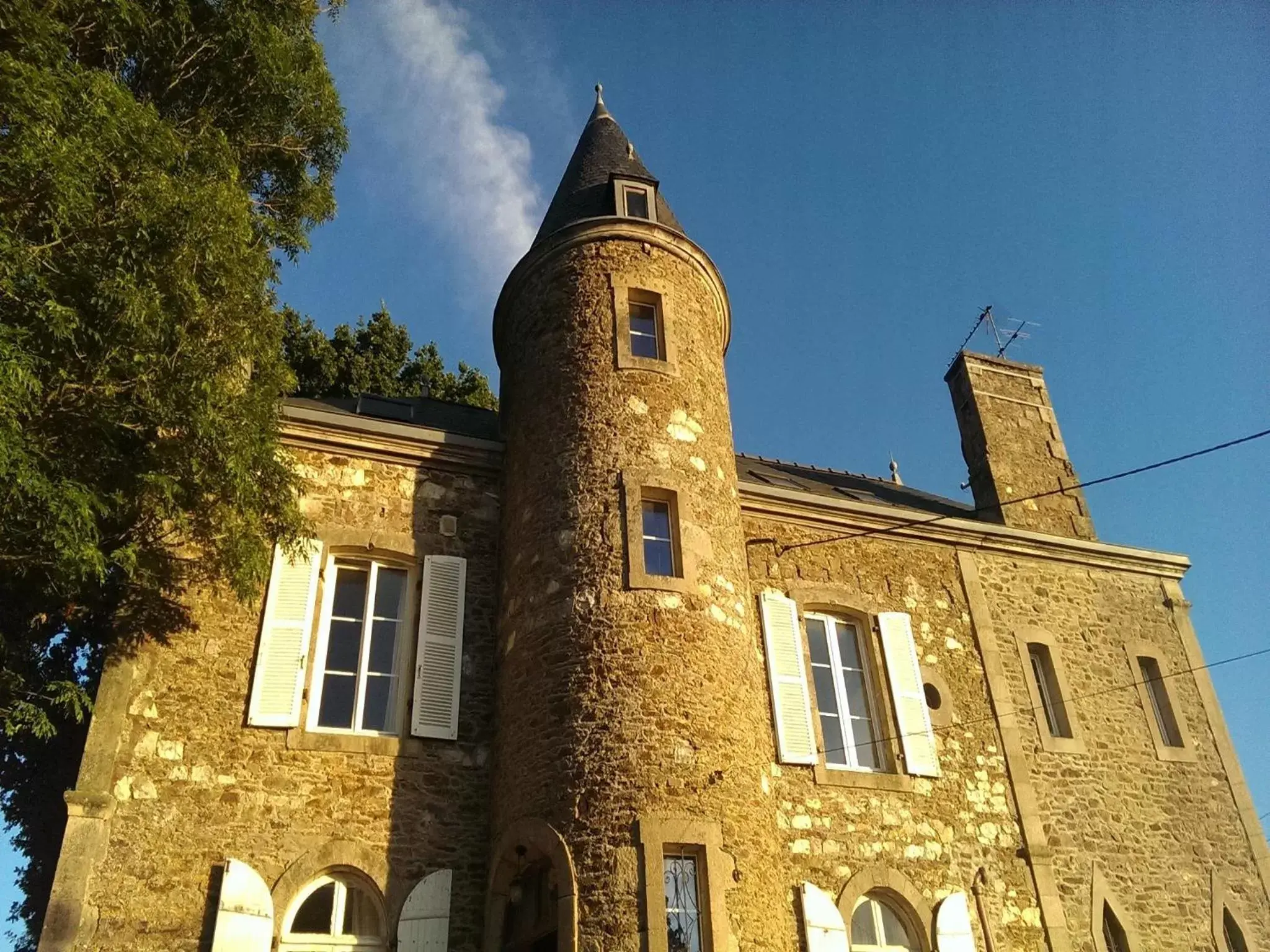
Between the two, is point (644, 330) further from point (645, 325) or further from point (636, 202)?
point (636, 202)

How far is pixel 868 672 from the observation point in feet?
36.1

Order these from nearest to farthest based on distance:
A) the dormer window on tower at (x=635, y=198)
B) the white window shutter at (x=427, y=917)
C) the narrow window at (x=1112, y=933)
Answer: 1. the white window shutter at (x=427, y=917)
2. the narrow window at (x=1112, y=933)
3. the dormer window on tower at (x=635, y=198)

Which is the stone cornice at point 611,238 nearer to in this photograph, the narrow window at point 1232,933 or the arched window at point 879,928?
the arched window at point 879,928

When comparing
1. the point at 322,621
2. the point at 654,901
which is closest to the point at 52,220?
the point at 322,621

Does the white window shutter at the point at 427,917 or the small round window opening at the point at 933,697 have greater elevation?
the small round window opening at the point at 933,697

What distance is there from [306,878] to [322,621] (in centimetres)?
226

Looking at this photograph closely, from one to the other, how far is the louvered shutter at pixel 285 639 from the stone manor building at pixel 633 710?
27 millimetres

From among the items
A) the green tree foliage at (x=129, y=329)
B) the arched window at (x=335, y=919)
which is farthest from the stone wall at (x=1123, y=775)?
the green tree foliage at (x=129, y=329)

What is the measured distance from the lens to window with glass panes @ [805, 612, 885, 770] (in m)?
10.4

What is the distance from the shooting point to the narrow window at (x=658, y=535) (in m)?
9.31

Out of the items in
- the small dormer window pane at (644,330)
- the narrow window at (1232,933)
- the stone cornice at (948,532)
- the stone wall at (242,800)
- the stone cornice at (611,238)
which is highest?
the stone cornice at (611,238)

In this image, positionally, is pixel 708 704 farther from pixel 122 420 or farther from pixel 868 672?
pixel 122 420

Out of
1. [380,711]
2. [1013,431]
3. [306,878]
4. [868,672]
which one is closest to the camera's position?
[306,878]

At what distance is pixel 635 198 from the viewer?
1155 cm
